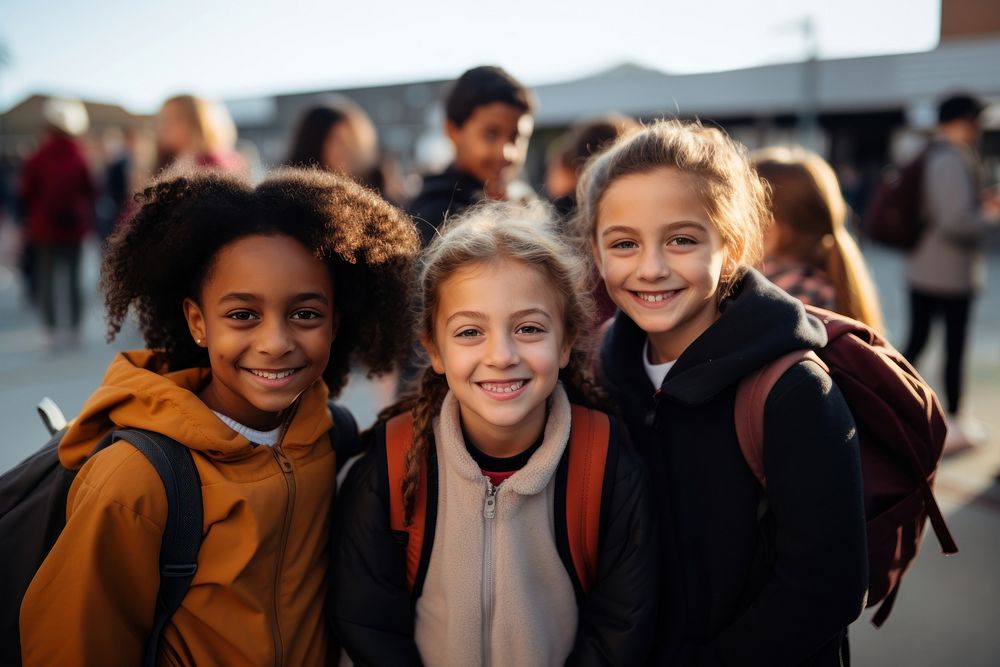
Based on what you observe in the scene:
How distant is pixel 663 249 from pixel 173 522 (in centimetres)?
122

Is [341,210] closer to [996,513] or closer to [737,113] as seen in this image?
[996,513]

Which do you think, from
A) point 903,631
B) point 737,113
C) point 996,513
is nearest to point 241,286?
point 903,631

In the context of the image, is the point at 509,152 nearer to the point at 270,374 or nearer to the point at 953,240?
the point at 270,374

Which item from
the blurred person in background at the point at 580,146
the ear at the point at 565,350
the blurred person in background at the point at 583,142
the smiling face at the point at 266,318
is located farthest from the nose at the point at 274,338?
the blurred person in background at the point at 583,142

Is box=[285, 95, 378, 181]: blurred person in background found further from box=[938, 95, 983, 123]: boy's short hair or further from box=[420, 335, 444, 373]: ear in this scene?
box=[938, 95, 983, 123]: boy's short hair

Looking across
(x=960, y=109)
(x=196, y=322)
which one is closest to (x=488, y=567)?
(x=196, y=322)

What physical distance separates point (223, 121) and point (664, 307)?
406 centimetres

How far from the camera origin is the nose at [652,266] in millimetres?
1733

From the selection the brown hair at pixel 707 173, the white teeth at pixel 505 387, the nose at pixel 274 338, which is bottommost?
the white teeth at pixel 505 387

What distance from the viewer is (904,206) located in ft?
14.8

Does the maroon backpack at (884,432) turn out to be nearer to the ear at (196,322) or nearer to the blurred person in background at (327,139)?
the ear at (196,322)

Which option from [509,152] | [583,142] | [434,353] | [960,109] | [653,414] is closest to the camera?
[653,414]

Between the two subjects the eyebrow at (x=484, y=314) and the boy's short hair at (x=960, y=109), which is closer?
the eyebrow at (x=484, y=314)

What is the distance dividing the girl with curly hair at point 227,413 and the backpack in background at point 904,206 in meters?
3.64
